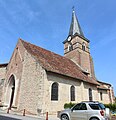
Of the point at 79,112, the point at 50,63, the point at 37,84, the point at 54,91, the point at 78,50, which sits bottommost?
the point at 79,112

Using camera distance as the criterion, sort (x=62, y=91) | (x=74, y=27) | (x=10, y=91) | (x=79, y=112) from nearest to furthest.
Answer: (x=79, y=112) < (x=62, y=91) < (x=10, y=91) < (x=74, y=27)

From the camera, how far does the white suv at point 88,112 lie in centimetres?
809

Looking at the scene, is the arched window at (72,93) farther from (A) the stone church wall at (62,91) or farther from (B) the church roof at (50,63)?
(B) the church roof at (50,63)

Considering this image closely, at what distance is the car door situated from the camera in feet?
28.4

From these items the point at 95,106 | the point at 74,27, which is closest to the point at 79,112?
the point at 95,106

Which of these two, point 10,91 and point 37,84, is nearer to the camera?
point 37,84

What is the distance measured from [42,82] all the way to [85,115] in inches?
269

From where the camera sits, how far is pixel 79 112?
891 cm

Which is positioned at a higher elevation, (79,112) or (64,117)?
(79,112)

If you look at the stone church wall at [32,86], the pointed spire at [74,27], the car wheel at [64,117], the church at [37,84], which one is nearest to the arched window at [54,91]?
the church at [37,84]

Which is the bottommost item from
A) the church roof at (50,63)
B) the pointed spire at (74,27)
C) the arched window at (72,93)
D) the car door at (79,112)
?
the car door at (79,112)

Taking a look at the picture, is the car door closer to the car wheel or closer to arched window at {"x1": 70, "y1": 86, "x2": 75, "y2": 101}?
the car wheel

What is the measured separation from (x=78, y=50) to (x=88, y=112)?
21547mm

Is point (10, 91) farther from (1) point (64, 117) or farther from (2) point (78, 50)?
(2) point (78, 50)
